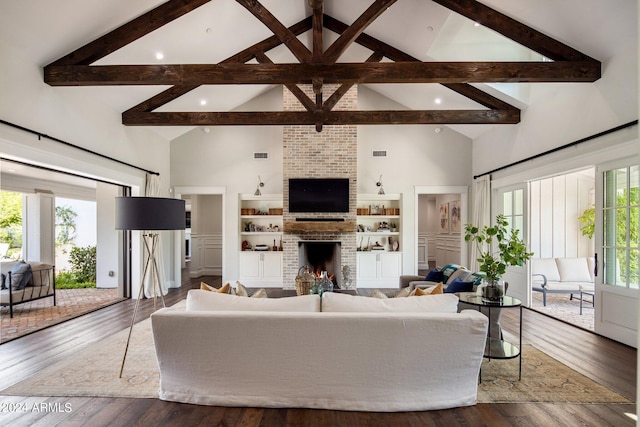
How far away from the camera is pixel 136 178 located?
19.9ft

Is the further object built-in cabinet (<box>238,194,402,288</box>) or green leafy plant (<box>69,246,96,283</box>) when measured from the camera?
green leafy plant (<box>69,246,96,283</box>)

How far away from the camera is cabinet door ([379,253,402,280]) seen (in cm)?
738

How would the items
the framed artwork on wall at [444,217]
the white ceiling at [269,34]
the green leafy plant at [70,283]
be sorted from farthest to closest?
the framed artwork on wall at [444,217] < the green leafy plant at [70,283] < the white ceiling at [269,34]

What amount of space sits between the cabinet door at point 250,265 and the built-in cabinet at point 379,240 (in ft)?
7.16

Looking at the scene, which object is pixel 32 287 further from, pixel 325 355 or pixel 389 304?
pixel 389 304

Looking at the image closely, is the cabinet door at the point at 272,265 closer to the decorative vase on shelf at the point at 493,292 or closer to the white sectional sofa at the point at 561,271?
the white sectional sofa at the point at 561,271

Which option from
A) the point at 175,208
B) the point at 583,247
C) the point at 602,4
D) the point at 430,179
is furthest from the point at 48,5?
the point at 583,247

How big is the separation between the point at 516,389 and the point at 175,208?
3147 mm

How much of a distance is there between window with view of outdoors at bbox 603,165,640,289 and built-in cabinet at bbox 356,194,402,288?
379 cm

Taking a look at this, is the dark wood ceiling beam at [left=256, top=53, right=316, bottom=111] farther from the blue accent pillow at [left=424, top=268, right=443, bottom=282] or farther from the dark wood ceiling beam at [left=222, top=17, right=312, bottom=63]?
the blue accent pillow at [left=424, top=268, right=443, bottom=282]

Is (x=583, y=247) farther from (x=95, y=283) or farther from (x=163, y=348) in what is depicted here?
(x=95, y=283)

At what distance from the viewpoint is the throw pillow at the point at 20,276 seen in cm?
491

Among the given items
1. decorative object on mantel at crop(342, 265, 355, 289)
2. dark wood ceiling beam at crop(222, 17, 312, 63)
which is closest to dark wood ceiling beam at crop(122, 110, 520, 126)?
dark wood ceiling beam at crop(222, 17, 312, 63)

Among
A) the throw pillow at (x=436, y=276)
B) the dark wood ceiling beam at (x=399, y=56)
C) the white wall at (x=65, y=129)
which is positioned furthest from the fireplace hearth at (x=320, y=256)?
the dark wood ceiling beam at (x=399, y=56)
